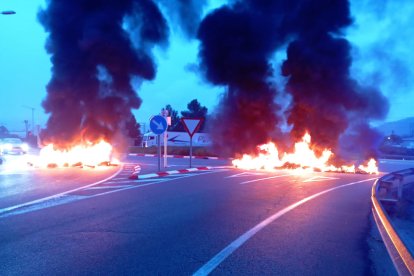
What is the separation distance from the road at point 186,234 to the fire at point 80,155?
11.5 meters

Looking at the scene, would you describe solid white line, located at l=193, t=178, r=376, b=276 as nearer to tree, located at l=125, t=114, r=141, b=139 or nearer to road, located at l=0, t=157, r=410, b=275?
road, located at l=0, t=157, r=410, b=275

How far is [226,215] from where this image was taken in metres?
7.84

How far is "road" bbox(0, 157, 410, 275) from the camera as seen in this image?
189 inches

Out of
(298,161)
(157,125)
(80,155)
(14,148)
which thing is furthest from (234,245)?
(14,148)

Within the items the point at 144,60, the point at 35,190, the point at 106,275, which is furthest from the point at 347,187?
the point at 144,60

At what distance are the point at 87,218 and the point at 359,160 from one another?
60.2ft

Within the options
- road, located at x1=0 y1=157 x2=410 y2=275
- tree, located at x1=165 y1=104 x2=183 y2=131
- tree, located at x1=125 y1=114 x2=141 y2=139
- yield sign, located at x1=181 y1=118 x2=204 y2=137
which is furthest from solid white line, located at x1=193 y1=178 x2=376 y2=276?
tree, located at x1=165 y1=104 x2=183 y2=131

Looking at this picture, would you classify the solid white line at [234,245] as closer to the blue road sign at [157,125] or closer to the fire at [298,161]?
the blue road sign at [157,125]

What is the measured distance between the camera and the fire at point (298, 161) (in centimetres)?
2152

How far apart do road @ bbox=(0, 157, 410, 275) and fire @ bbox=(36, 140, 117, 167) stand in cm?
1153

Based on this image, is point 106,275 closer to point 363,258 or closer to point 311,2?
point 363,258

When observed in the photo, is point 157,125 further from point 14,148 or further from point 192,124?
point 14,148

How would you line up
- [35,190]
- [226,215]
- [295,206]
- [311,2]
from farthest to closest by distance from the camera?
1. [311,2]
2. [35,190]
3. [295,206]
4. [226,215]

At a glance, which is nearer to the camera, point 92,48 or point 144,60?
point 92,48
